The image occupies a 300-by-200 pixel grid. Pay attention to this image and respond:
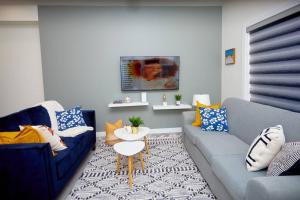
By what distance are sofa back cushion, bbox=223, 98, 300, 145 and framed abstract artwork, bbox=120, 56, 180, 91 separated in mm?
1452

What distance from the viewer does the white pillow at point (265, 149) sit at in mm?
1602

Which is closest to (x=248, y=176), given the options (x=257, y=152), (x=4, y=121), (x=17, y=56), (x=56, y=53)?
(x=257, y=152)

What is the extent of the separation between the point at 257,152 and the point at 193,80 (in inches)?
111

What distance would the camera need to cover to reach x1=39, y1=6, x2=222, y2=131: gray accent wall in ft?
13.1

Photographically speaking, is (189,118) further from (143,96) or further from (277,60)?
(277,60)

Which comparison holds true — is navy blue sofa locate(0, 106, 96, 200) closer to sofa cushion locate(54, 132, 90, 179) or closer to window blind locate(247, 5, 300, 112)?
sofa cushion locate(54, 132, 90, 179)

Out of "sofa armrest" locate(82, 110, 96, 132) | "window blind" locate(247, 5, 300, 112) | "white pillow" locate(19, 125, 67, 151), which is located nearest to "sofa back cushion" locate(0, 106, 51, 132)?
"white pillow" locate(19, 125, 67, 151)

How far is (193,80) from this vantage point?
4344 mm

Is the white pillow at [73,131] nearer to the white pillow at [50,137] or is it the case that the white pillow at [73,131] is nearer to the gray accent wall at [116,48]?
the white pillow at [50,137]

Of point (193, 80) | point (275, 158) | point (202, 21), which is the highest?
point (202, 21)

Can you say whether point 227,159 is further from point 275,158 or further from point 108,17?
point 108,17

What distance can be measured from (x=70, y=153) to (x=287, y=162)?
212cm

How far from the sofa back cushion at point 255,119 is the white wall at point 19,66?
4.09 m

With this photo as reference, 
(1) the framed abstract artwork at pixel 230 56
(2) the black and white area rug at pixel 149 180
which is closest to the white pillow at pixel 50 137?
(2) the black and white area rug at pixel 149 180
